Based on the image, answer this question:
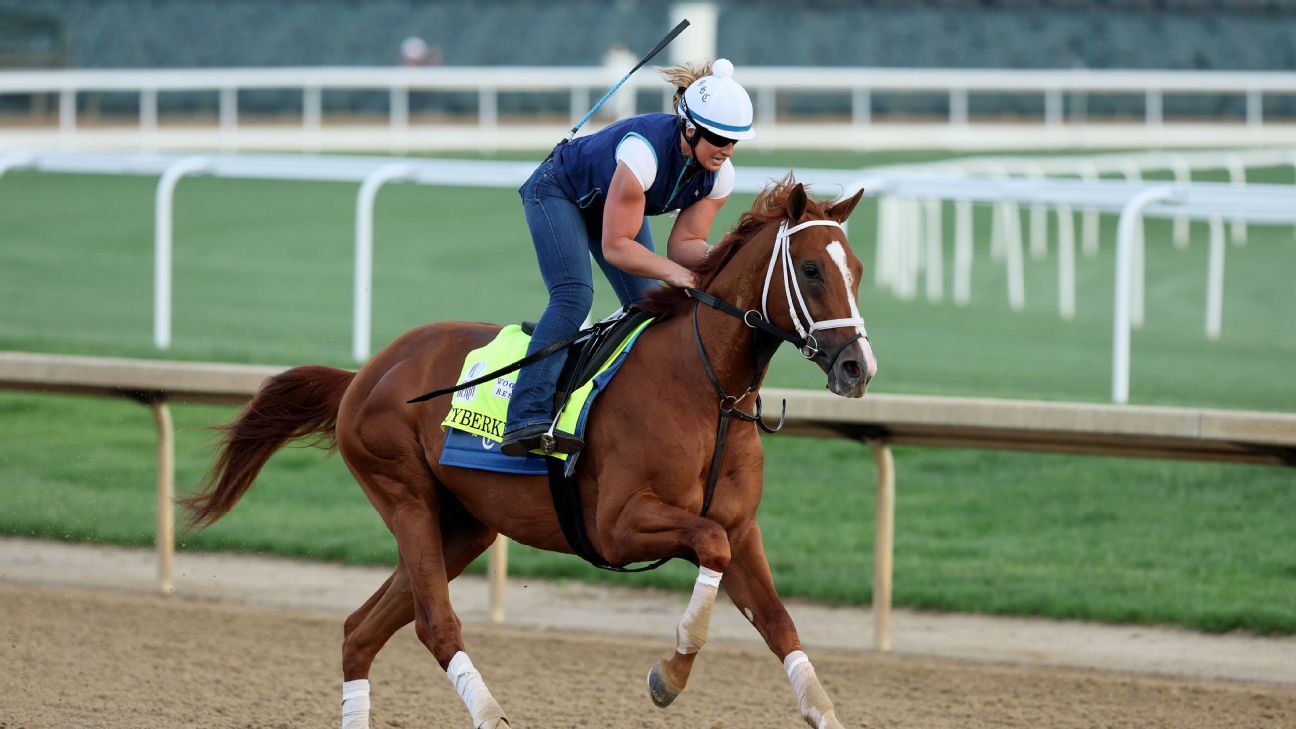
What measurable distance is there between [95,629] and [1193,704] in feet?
12.0

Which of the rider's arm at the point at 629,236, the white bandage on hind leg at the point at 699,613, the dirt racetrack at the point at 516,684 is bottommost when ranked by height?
the dirt racetrack at the point at 516,684

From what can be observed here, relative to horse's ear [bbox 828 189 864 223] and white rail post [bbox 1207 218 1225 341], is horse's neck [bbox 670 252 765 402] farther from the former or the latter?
white rail post [bbox 1207 218 1225 341]

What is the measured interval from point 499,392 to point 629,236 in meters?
0.56

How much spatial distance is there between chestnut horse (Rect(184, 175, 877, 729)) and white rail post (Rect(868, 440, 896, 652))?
1.69 metres

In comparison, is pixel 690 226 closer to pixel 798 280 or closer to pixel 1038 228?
pixel 798 280

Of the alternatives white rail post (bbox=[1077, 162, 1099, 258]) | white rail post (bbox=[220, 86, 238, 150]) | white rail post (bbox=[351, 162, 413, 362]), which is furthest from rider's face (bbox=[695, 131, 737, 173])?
white rail post (bbox=[220, 86, 238, 150])

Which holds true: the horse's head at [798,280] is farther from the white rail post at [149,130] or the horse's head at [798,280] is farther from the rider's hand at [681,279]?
the white rail post at [149,130]

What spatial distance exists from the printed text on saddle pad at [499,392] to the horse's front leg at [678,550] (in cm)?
31

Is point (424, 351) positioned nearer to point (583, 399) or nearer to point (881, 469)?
point (583, 399)

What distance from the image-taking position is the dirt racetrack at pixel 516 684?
5156mm

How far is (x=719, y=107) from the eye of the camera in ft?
13.9

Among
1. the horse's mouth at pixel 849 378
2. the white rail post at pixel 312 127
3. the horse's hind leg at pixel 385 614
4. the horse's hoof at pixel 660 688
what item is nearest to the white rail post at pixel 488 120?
the white rail post at pixel 312 127

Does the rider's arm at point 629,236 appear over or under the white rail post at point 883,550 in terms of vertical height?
over

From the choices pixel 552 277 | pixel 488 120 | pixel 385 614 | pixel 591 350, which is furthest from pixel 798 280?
pixel 488 120
